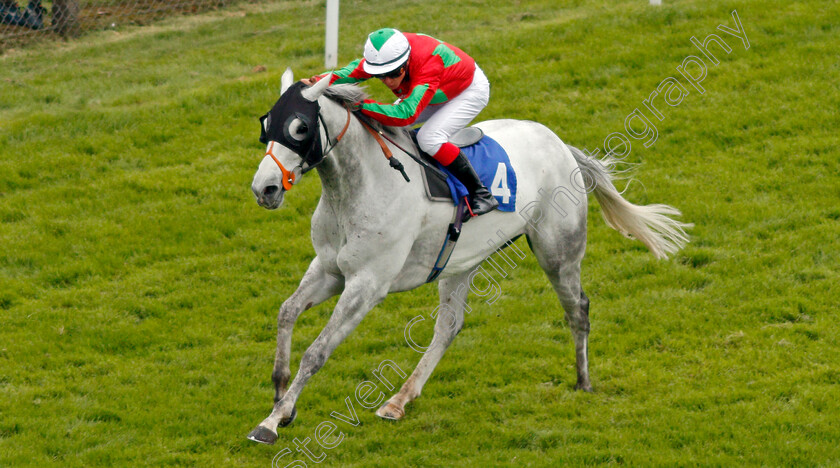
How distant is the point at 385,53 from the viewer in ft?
17.8

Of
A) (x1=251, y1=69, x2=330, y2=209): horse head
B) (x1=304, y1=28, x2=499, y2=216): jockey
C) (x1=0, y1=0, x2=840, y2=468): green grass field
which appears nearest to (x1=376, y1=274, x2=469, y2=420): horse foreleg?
(x1=0, y1=0, x2=840, y2=468): green grass field

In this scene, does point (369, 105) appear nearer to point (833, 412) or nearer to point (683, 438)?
point (683, 438)

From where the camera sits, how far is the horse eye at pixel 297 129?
16.0ft

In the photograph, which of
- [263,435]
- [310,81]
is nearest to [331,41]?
[310,81]

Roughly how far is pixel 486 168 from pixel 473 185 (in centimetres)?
19

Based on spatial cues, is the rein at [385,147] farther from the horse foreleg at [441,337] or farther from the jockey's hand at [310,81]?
the horse foreleg at [441,337]

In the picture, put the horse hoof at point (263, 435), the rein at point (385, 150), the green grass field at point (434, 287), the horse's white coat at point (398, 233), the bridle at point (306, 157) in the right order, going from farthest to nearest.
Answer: the green grass field at point (434, 287) < the rein at point (385, 150) < the horse's white coat at point (398, 233) < the horse hoof at point (263, 435) < the bridle at point (306, 157)

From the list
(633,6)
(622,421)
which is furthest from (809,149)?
(622,421)

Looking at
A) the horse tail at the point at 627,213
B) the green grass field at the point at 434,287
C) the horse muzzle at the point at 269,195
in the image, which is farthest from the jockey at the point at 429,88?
the green grass field at the point at 434,287

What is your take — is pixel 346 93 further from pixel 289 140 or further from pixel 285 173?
pixel 285 173

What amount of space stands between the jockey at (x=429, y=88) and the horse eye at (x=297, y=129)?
323 millimetres

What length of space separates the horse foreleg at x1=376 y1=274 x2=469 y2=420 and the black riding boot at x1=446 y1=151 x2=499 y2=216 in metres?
0.97

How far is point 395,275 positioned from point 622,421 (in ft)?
6.46

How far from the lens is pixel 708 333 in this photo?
741 cm
